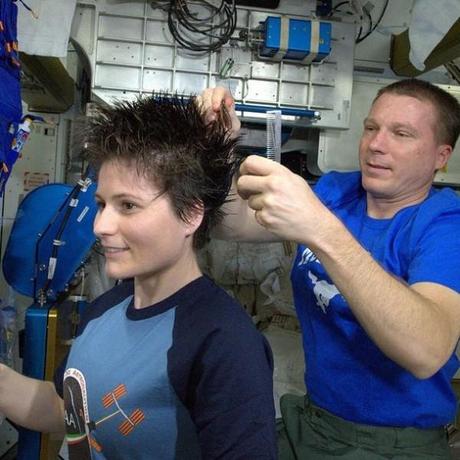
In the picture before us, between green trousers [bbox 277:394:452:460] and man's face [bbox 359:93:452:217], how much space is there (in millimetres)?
584

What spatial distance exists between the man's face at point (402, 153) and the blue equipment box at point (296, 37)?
29.8 inches

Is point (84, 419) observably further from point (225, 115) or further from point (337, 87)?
point (337, 87)

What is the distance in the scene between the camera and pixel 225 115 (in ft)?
3.28

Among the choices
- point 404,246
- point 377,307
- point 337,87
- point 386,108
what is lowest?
point 377,307

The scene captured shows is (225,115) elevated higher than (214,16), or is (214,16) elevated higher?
(214,16)

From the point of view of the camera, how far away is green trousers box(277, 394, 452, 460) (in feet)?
3.87

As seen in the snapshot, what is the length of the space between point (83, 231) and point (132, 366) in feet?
2.92

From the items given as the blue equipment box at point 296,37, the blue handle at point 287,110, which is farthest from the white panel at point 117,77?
the blue equipment box at point 296,37

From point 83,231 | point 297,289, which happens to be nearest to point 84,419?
point 297,289

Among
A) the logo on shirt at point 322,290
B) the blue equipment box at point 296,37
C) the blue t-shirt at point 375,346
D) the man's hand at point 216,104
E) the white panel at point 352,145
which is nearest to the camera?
the man's hand at point 216,104

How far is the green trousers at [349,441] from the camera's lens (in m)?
1.18

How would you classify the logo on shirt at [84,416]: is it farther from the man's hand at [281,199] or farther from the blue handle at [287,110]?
the blue handle at [287,110]

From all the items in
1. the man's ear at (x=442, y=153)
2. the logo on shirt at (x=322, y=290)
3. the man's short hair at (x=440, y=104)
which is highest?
the man's short hair at (x=440, y=104)

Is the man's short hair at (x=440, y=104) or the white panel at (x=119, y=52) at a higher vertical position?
the white panel at (x=119, y=52)
